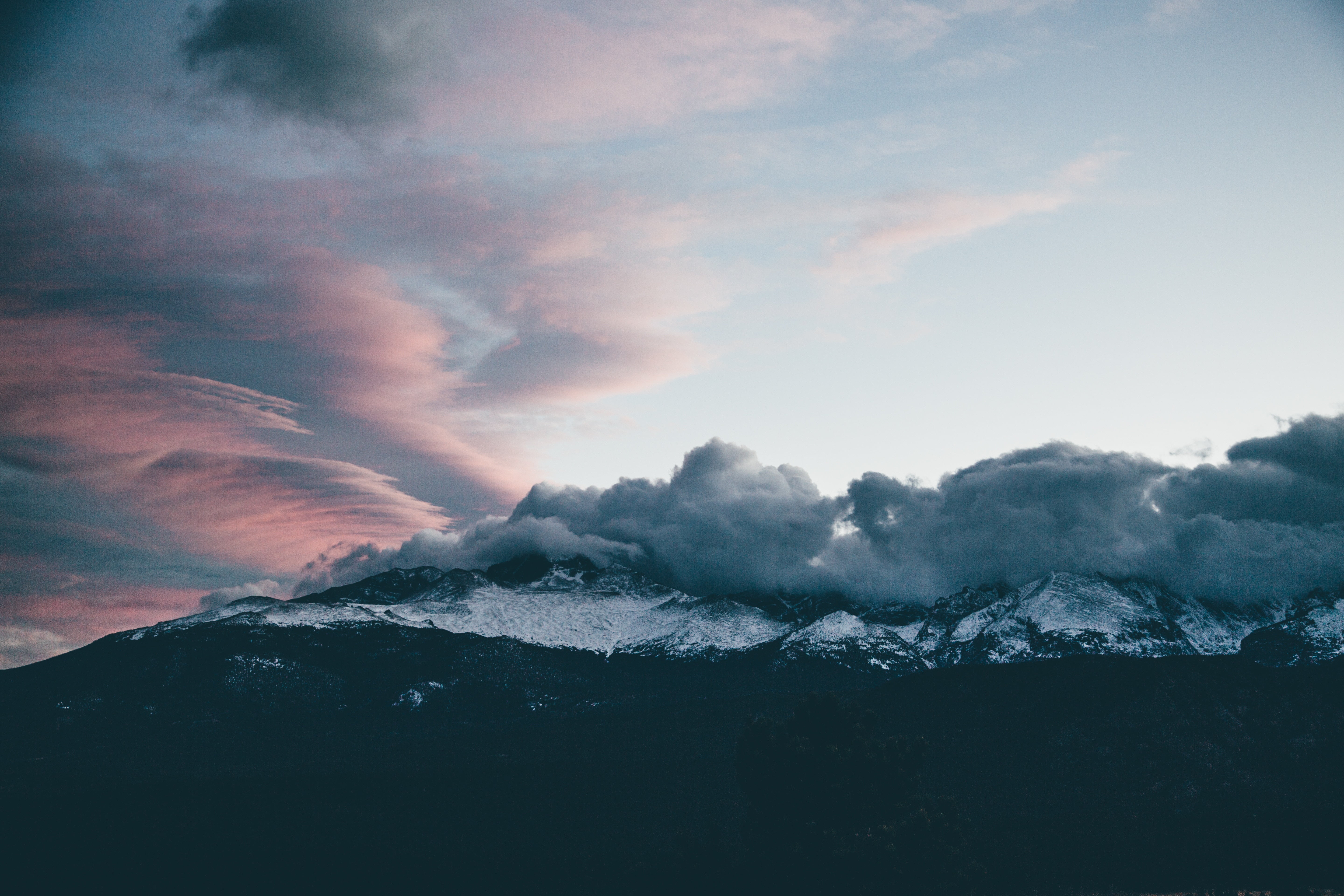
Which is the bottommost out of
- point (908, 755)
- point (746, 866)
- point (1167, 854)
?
point (1167, 854)

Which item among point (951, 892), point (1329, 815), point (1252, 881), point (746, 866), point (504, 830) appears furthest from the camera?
point (504, 830)

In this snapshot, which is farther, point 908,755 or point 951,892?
point 908,755

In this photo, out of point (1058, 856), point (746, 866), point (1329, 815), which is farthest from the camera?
point (1329, 815)

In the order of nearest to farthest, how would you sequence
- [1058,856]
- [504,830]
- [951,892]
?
[951,892] < [1058,856] < [504,830]

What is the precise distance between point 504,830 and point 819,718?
90.9 metres

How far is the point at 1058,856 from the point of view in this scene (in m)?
150

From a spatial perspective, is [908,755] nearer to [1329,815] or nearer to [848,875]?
[848,875]

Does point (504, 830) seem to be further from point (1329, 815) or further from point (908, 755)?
point (1329, 815)

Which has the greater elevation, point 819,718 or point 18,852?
point 819,718

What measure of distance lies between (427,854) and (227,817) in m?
47.6

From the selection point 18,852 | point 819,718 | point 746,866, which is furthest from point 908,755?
point 18,852

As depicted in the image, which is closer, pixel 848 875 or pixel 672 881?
pixel 848 875

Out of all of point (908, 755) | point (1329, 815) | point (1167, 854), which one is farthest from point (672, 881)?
point (1329, 815)

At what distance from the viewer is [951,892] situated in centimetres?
11150
